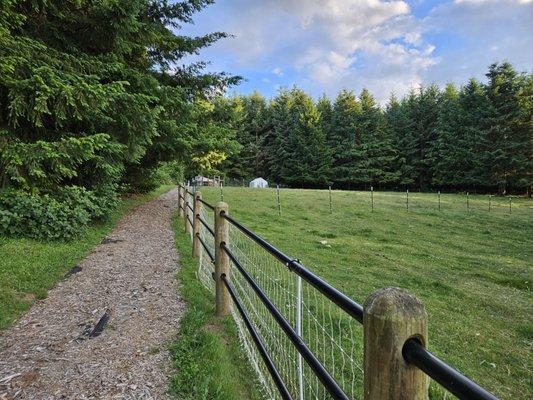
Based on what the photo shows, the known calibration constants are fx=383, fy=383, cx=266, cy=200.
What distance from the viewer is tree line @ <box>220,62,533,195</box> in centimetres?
3553

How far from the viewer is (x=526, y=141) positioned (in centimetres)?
3422

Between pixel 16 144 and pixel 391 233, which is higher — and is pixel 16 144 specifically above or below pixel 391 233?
above

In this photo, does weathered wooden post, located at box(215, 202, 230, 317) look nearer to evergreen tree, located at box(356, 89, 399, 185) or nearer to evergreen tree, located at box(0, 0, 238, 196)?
evergreen tree, located at box(0, 0, 238, 196)

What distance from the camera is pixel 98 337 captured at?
409 centimetres

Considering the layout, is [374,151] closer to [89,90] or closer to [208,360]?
[89,90]

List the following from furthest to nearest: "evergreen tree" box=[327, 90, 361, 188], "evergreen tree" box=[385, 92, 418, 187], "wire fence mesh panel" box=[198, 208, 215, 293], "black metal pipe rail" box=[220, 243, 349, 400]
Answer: "evergreen tree" box=[327, 90, 361, 188] < "evergreen tree" box=[385, 92, 418, 187] < "wire fence mesh panel" box=[198, 208, 215, 293] < "black metal pipe rail" box=[220, 243, 349, 400]

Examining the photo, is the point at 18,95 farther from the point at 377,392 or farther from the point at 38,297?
the point at 377,392

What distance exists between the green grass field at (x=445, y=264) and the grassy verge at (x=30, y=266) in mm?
4654

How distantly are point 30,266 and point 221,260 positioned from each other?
143 inches

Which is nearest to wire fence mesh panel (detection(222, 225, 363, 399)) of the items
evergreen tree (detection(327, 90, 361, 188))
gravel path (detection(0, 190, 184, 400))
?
gravel path (detection(0, 190, 184, 400))

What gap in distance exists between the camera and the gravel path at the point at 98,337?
10.6ft

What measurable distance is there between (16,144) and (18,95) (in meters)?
0.89

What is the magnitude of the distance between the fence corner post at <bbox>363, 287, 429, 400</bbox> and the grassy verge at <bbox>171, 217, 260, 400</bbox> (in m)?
2.23

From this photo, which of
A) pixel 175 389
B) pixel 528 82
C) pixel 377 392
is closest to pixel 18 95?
pixel 175 389
